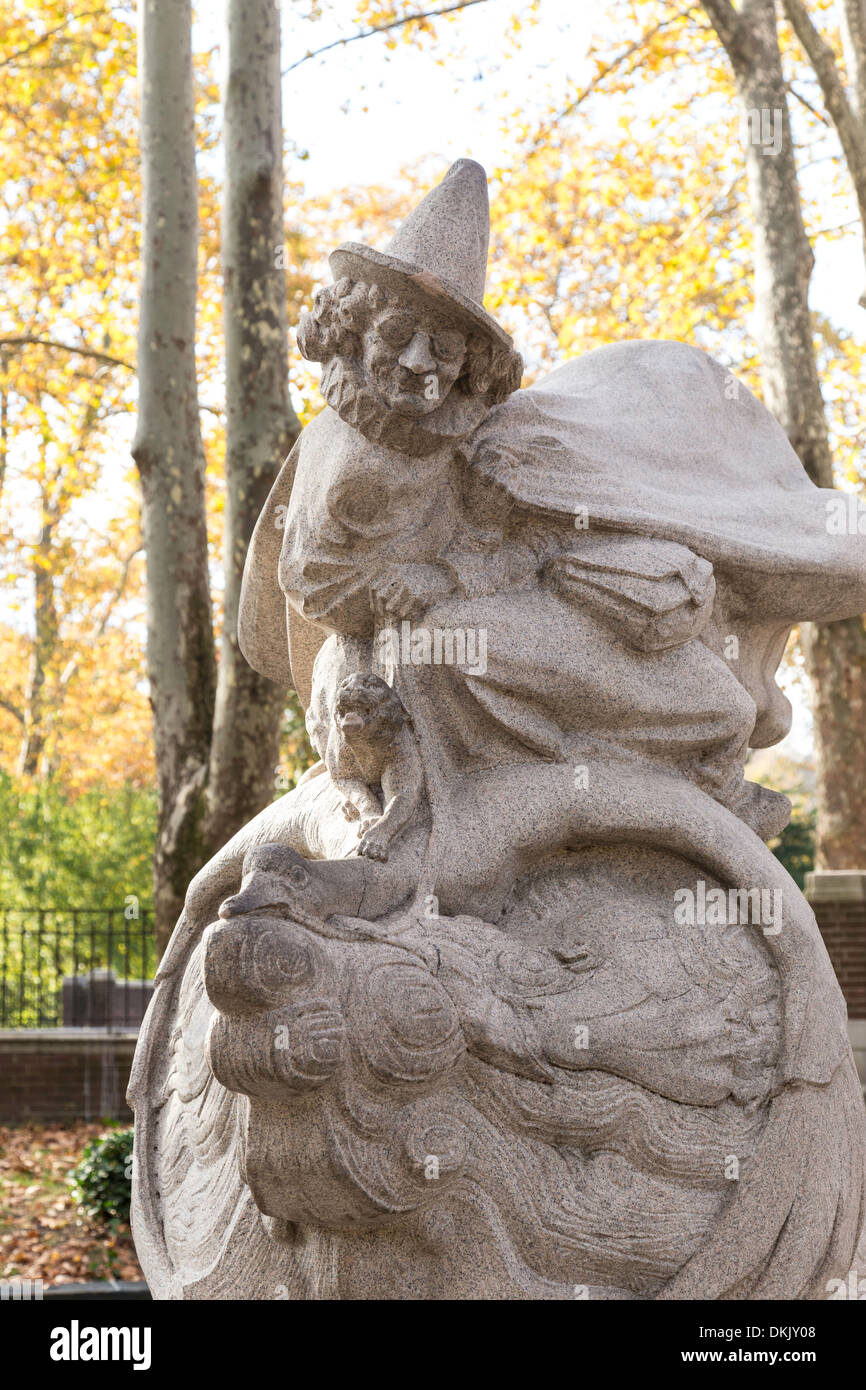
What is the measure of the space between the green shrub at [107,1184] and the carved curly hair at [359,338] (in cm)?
509

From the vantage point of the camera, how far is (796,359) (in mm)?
9602

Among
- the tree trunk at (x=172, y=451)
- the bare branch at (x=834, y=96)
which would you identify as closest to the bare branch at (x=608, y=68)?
the bare branch at (x=834, y=96)

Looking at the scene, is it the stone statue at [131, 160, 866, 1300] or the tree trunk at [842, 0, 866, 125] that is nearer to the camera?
the stone statue at [131, 160, 866, 1300]

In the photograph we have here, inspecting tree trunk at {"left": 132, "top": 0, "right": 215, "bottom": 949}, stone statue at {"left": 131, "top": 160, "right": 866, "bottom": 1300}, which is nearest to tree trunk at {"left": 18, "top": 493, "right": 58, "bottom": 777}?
tree trunk at {"left": 132, "top": 0, "right": 215, "bottom": 949}

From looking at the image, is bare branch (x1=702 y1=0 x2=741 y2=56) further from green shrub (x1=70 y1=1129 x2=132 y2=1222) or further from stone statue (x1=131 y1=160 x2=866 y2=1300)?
green shrub (x1=70 y1=1129 x2=132 y2=1222)

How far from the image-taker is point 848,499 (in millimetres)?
3617

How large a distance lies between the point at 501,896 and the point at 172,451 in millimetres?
3994

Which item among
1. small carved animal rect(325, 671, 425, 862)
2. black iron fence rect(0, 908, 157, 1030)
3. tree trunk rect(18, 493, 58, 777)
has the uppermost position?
tree trunk rect(18, 493, 58, 777)

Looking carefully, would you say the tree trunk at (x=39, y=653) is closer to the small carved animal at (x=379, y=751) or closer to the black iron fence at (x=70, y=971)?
the black iron fence at (x=70, y=971)

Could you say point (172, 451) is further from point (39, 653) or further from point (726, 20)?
point (39, 653)

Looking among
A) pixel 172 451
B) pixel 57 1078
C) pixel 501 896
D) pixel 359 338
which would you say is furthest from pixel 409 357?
pixel 57 1078

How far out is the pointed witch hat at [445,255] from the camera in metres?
2.97

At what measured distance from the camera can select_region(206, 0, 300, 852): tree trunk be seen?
19.2ft
